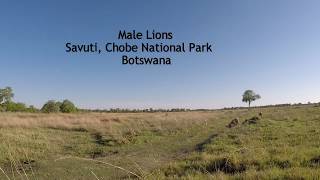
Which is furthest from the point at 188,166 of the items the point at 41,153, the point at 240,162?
the point at 41,153

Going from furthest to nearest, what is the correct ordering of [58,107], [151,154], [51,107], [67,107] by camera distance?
1. [67,107]
2. [58,107]
3. [51,107]
4. [151,154]

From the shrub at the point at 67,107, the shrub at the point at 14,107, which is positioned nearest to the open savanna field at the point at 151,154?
the shrub at the point at 67,107

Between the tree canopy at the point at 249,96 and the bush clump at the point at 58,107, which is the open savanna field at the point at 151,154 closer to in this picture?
the bush clump at the point at 58,107

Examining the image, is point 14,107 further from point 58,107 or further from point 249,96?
point 249,96

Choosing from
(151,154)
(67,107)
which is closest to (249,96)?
(67,107)

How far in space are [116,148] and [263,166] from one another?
10.9 m

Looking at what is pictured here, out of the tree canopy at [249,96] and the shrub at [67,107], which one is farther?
the tree canopy at [249,96]

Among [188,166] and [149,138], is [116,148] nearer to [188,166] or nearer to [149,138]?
[149,138]

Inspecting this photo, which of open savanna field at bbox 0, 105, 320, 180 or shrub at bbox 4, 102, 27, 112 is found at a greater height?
shrub at bbox 4, 102, 27, 112

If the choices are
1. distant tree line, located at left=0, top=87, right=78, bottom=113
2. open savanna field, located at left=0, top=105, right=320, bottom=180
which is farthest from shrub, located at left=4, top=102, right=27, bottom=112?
open savanna field, located at left=0, top=105, right=320, bottom=180

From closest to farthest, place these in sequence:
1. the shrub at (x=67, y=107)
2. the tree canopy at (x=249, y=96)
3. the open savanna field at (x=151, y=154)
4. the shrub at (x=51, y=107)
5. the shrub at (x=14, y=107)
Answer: the open savanna field at (x=151, y=154) → the shrub at (x=51, y=107) → the shrub at (x=14, y=107) → the shrub at (x=67, y=107) → the tree canopy at (x=249, y=96)

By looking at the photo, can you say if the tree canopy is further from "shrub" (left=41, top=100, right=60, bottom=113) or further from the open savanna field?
the open savanna field

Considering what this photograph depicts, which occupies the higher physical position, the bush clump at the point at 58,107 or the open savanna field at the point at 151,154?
the bush clump at the point at 58,107

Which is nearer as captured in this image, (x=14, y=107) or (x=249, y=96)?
(x=14, y=107)
